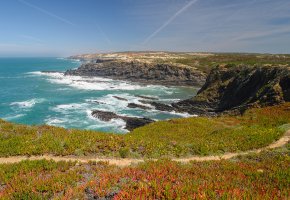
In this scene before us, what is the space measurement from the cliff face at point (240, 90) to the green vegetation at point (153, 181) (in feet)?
111

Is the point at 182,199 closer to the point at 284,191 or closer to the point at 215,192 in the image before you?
the point at 215,192

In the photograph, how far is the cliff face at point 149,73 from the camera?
410 feet

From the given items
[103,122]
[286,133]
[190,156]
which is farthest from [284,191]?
[103,122]

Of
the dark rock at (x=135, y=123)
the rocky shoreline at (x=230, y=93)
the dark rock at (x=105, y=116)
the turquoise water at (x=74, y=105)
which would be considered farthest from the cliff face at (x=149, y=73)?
the dark rock at (x=135, y=123)

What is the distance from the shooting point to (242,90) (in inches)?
2510

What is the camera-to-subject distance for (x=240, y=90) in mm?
64188

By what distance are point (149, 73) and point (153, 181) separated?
128454mm

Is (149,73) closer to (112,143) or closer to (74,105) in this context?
(74,105)

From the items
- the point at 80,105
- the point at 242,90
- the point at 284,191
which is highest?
the point at 284,191

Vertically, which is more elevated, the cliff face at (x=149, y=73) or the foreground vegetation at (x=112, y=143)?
the foreground vegetation at (x=112, y=143)

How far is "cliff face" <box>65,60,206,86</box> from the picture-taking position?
125 m

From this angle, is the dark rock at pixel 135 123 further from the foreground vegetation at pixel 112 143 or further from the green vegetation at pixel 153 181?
the green vegetation at pixel 153 181

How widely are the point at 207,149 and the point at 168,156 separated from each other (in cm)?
325

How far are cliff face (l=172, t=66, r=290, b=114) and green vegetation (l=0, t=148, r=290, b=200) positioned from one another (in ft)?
111
